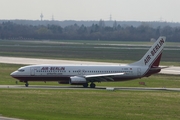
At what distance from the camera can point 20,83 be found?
266ft

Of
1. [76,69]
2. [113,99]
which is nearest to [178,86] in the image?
[76,69]

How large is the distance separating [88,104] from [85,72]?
20.8 m

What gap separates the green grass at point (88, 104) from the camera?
49.6m

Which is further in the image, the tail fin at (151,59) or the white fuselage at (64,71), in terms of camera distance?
the tail fin at (151,59)

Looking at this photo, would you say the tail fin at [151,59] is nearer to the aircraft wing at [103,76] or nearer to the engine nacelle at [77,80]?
the aircraft wing at [103,76]

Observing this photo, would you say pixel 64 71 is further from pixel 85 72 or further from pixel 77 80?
pixel 85 72

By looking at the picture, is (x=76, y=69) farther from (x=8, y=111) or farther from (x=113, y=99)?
(x=8, y=111)

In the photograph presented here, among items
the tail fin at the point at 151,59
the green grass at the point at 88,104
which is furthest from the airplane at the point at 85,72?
the green grass at the point at 88,104

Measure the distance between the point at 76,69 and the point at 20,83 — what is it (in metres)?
9.23

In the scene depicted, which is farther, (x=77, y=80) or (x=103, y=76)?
(x=103, y=76)

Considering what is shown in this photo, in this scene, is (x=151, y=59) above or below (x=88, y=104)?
above

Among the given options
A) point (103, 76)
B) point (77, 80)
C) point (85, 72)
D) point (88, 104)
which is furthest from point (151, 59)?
point (88, 104)

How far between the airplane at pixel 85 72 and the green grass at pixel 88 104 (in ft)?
23.9

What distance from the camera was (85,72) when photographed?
254 ft
